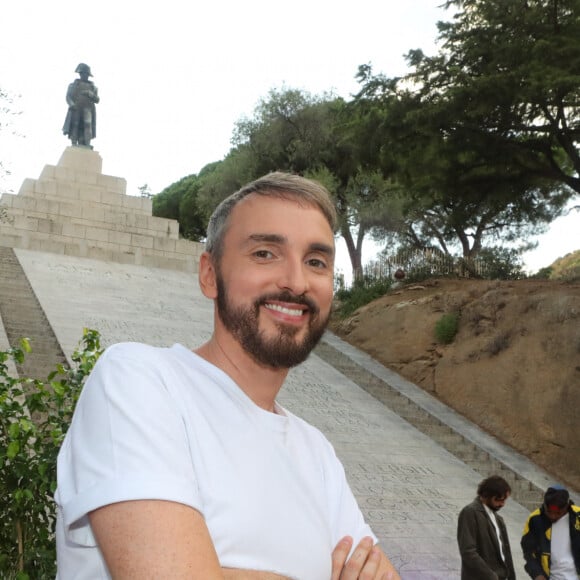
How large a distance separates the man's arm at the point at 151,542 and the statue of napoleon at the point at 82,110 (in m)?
26.3

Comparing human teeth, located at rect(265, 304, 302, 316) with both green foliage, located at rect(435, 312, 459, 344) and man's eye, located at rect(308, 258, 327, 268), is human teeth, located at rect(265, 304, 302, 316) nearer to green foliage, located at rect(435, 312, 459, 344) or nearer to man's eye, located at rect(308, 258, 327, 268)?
man's eye, located at rect(308, 258, 327, 268)

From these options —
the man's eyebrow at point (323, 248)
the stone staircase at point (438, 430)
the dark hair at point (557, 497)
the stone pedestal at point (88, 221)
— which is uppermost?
the stone pedestal at point (88, 221)

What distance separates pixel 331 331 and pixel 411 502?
28.6 feet

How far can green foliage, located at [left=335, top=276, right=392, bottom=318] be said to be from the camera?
17797 millimetres

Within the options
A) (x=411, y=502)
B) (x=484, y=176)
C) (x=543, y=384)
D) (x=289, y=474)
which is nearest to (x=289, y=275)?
(x=289, y=474)

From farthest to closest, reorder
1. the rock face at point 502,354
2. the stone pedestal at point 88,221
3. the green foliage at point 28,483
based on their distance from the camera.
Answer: the stone pedestal at point 88,221 → the rock face at point 502,354 → the green foliage at point 28,483

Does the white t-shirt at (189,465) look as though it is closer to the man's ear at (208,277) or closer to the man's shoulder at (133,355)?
the man's shoulder at (133,355)

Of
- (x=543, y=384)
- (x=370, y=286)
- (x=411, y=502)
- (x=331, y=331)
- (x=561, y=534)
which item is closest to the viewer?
(x=561, y=534)

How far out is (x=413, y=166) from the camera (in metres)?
15.6

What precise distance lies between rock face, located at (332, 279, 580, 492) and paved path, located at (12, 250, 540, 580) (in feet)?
4.91

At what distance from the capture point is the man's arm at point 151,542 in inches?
44.1

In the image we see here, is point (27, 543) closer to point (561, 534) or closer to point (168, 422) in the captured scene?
point (168, 422)

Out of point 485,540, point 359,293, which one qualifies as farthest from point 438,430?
point 359,293

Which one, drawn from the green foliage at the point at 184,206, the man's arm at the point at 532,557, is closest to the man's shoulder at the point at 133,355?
the man's arm at the point at 532,557
